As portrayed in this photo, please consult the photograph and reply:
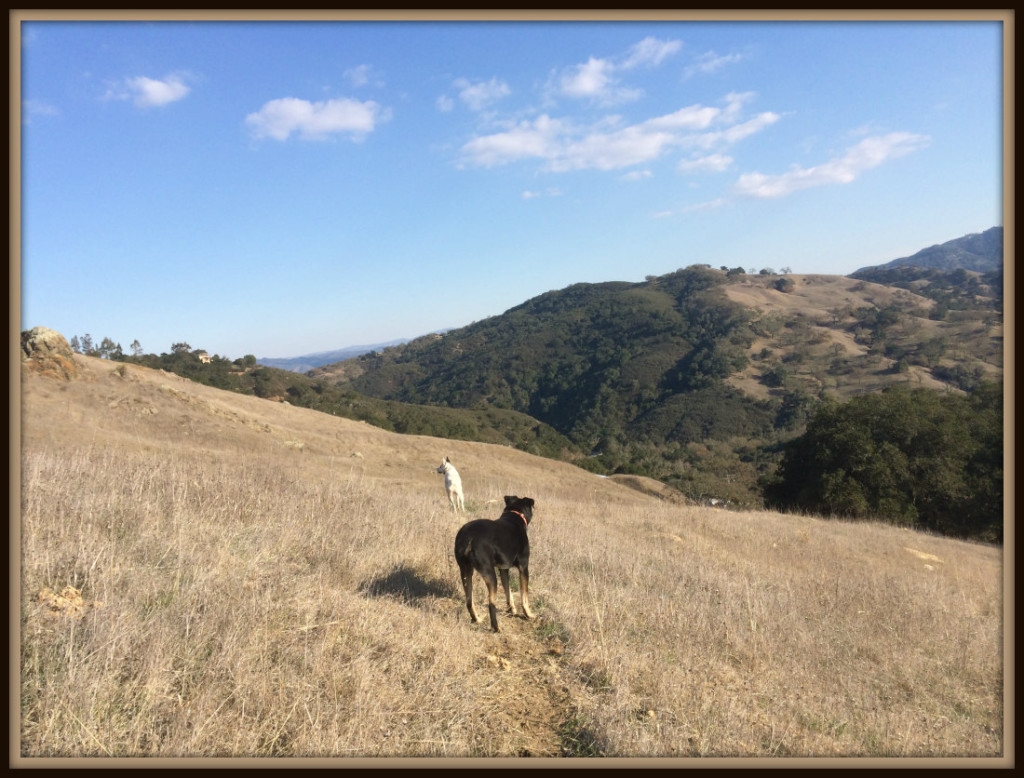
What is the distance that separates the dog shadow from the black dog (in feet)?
2.11

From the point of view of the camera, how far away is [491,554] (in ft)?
15.9

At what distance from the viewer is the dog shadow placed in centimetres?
518

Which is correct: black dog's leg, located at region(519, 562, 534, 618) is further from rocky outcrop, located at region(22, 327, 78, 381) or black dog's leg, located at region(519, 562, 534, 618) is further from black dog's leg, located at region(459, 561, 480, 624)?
rocky outcrop, located at region(22, 327, 78, 381)

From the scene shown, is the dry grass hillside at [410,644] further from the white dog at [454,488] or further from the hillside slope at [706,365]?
the hillside slope at [706,365]

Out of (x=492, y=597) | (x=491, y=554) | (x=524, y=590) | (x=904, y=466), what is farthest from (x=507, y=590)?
(x=904, y=466)

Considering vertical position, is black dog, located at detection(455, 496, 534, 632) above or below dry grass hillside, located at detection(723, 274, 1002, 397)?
below

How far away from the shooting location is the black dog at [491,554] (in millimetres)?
4777

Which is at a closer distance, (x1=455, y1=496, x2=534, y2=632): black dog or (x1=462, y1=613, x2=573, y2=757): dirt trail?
(x1=462, y1=613, x2=573, y2=757): dirt trail

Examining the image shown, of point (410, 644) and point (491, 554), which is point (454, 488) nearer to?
point (491, 554)

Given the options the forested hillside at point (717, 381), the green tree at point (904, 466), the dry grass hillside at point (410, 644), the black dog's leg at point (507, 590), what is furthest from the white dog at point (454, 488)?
the forested hillside at point (717, 381)

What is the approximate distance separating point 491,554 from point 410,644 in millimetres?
1173

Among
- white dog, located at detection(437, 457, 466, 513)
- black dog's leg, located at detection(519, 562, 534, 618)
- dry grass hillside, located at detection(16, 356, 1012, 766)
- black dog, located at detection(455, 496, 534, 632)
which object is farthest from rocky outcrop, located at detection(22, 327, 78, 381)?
black dog's leg, located at detection(519, 562, 534, 618)

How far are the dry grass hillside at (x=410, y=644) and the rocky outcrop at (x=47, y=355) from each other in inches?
780

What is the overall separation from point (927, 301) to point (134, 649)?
625ft
